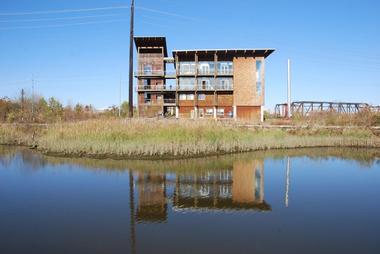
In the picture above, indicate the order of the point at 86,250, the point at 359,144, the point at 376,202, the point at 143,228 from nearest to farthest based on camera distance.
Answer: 1. the point at 86,250
2. the point at 143,228
3. the point at 376,202
4. the point at 359,144

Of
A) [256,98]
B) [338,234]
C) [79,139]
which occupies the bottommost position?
[338,234]

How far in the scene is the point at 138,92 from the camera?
5119 centimetres

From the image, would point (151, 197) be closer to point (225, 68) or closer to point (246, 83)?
point (246, 83)

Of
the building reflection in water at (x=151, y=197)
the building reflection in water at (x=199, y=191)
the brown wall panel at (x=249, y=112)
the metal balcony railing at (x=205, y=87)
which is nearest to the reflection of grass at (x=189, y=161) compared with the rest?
the building reflection in water at (x=199, y=191)

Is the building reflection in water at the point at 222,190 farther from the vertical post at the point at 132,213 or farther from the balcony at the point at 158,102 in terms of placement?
the balcony at the point at 158,102

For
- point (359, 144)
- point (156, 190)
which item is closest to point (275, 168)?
point (156, 190)

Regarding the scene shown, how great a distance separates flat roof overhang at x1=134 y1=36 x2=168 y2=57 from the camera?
162 ft

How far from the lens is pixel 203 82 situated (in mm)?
→ 50250

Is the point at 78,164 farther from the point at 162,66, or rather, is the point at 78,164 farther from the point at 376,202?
the point at 162,66

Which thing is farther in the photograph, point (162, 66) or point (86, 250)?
point (162, 66)

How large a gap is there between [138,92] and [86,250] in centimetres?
4592

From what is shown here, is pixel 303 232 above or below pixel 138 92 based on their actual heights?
below

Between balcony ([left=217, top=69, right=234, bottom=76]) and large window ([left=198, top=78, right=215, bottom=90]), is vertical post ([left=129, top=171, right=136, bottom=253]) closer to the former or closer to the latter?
large window ([left=198, top=78, right=215, bottom=90])

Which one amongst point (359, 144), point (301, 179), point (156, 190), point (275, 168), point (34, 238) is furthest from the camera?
point (359, 144)
